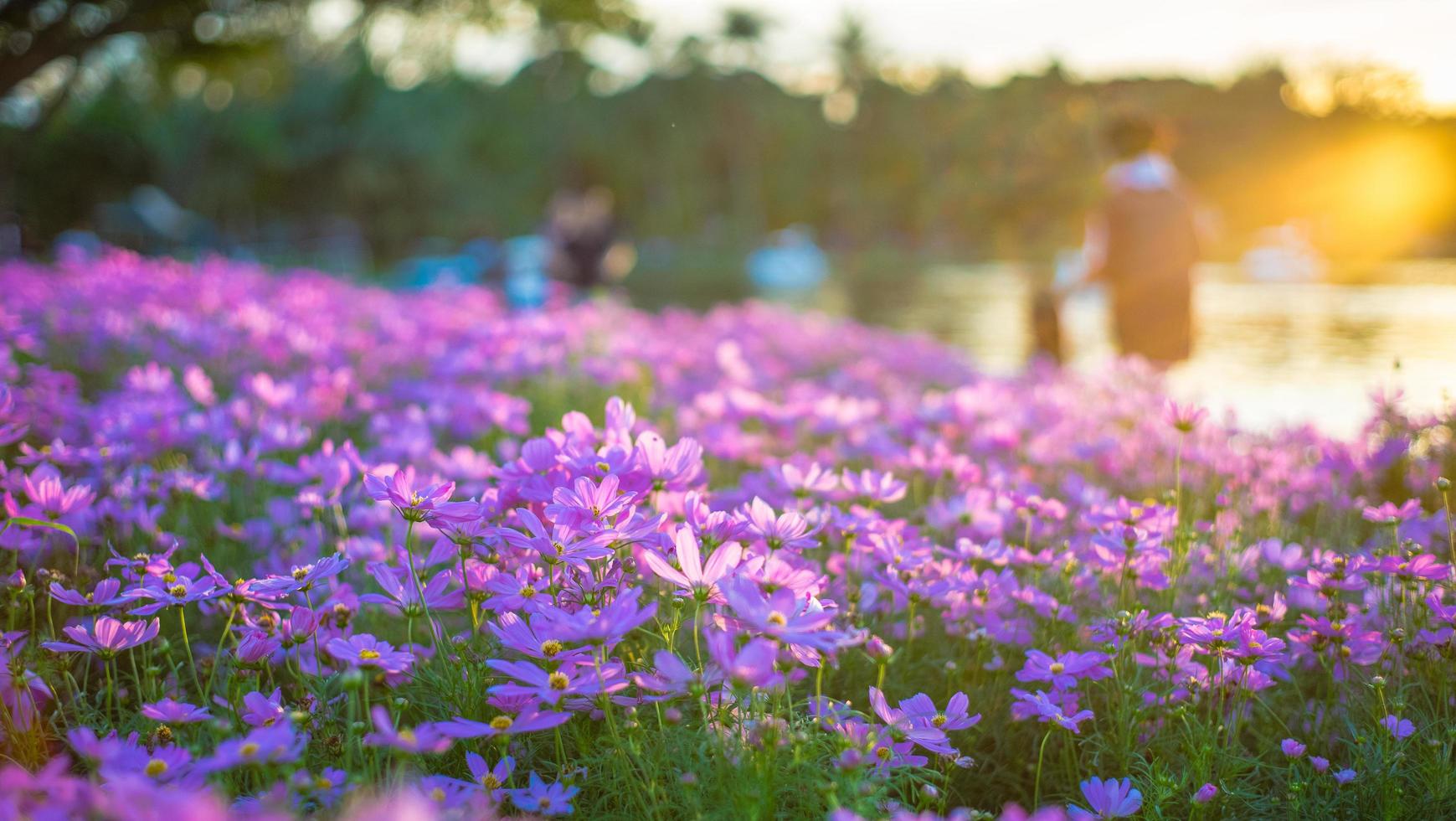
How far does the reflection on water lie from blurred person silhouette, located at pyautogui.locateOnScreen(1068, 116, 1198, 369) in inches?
16.7

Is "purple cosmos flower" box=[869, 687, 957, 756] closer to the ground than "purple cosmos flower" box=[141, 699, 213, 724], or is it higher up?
closer to the ground

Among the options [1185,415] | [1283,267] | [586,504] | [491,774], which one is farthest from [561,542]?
[1283,267]

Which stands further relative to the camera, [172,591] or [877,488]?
[877,488]

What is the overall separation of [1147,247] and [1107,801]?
542 centimetres

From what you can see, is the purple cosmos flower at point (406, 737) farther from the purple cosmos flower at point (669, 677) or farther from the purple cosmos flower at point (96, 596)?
the purple cosmos flower at point (96, 596)

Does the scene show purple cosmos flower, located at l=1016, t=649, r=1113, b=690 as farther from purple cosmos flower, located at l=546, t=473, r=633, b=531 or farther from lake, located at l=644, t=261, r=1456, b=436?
lake, located at l=644, t=261, r=1456, b=436

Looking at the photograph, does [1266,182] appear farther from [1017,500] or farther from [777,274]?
[1017,500]

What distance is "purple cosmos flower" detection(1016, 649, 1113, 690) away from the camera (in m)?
1.55

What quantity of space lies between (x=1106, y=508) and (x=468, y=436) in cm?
211

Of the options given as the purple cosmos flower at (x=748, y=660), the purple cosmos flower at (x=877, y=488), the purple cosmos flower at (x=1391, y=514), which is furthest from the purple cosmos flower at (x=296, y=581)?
the purple cosmos flower at (x=1391, y=514)

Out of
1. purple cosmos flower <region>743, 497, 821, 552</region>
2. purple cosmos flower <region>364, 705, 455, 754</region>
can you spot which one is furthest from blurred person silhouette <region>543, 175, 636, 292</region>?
purple cosmos flower <region>364, 705, 455, 754</region>

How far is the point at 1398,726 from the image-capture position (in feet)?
5.11

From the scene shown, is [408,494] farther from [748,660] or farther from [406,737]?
[748,660]

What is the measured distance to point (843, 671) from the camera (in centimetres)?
194
